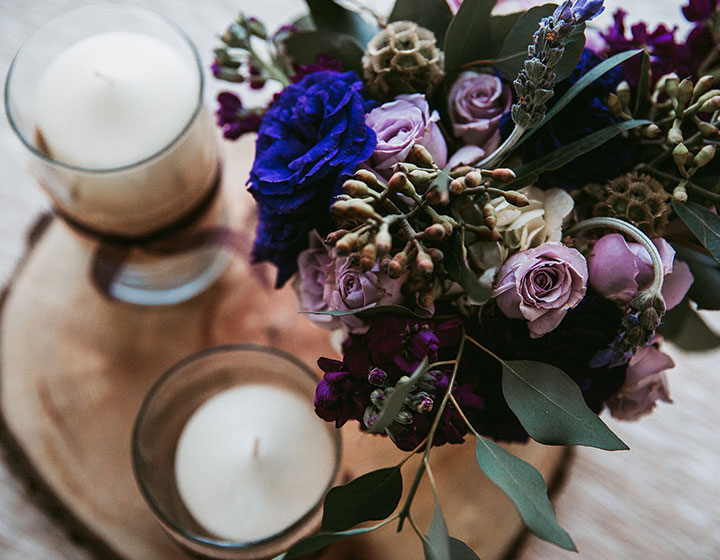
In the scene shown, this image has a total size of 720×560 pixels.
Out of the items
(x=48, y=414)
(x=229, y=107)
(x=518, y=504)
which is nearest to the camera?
(x=518, y=504)

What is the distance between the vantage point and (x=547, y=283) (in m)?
0.38

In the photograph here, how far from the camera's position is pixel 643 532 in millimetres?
698

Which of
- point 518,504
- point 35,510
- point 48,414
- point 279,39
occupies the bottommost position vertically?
point 35,510

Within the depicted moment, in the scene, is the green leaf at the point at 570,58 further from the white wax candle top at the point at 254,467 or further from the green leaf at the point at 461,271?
the white wax candle top at the point at 254,467

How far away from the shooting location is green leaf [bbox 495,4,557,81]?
42 centimetres

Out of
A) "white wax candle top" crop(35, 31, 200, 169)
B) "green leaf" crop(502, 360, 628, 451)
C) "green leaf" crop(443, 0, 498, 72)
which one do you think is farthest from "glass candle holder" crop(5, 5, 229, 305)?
"green leaf" crop(502, 360, 628, 451)

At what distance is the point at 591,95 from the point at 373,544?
40cm

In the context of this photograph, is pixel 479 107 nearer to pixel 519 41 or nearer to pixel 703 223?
pixel 519 41

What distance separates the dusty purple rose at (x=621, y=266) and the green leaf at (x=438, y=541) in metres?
0.16

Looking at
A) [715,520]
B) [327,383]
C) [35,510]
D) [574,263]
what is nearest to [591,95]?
[574,263]

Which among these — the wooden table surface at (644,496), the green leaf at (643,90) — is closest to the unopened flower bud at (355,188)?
the green leaf at (643,90)

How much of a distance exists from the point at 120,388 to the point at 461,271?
427 millimetres

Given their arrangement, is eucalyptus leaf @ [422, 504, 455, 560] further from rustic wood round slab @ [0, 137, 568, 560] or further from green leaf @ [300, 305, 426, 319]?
rustic wood round slab @ [0, 137, 568, 560]

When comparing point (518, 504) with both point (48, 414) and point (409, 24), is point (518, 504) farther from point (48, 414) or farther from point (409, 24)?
point (48, 414)
